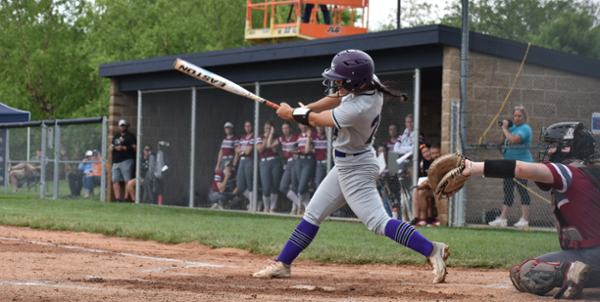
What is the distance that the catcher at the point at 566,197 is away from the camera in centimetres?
410

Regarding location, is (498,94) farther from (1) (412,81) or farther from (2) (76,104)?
(2) (76,104)

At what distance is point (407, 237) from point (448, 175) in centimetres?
109

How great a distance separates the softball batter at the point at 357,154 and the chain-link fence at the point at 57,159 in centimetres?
1299

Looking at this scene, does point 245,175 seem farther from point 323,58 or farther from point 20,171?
point 20,171

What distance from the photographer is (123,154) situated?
17000 millimetres

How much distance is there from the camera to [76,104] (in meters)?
34.6

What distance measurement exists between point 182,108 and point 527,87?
9.01m

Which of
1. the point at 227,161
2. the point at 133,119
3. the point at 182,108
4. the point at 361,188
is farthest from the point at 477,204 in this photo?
the point at 133,119

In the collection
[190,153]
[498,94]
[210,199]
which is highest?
[498,94]

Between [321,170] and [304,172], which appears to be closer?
[321,170]

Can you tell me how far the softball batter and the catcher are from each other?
2.46 feet

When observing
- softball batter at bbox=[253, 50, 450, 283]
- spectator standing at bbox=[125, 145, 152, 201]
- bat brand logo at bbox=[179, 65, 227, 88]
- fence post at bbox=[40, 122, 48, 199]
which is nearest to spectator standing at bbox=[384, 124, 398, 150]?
bat brand logo at bbox=[179, 65, 227, 88]

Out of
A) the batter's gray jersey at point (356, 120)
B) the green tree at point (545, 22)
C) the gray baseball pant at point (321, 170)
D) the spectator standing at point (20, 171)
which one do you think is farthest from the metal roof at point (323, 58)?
the batter's gray jersey at point (356, 120)

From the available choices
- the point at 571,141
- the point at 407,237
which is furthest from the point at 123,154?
the point at 571,141
